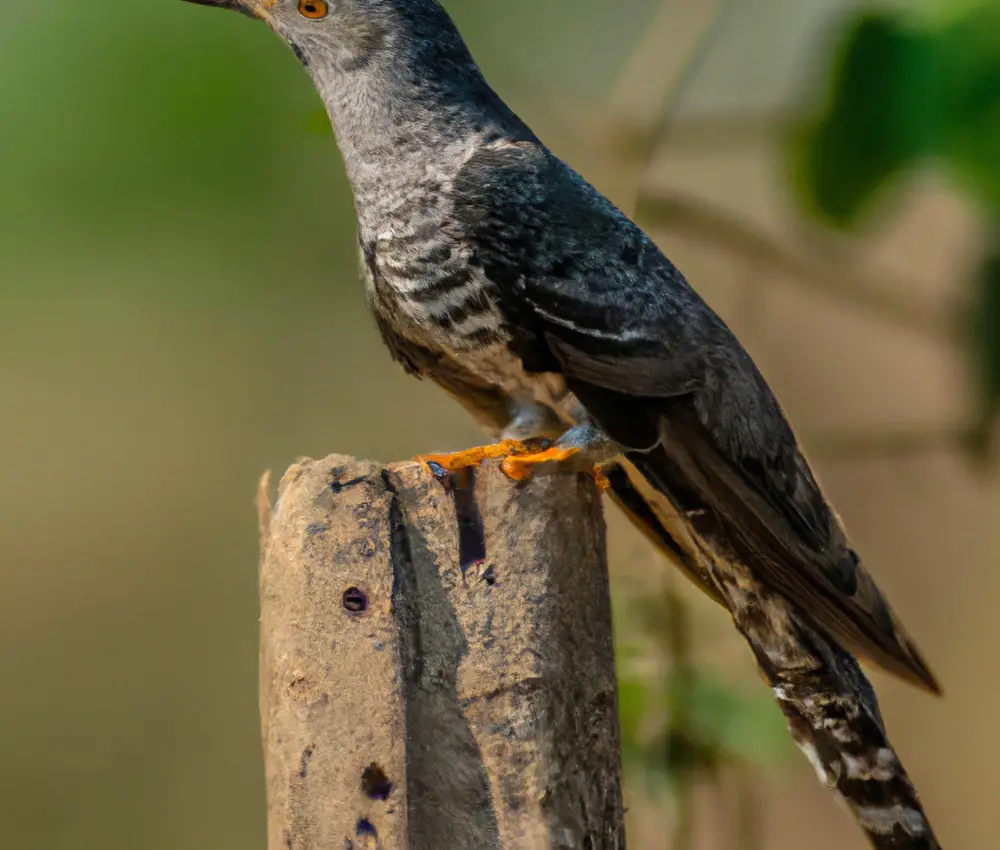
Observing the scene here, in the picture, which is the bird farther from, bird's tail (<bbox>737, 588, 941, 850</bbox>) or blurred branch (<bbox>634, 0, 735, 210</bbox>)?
blurred branch (<bbox>634, 0, 735, 210</bbox>)

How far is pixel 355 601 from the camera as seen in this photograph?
3.04 ft

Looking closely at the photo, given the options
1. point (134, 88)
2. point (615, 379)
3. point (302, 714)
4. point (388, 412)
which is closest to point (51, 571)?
point (388, 412)

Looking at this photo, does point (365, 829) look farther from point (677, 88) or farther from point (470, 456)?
point (677, 88)

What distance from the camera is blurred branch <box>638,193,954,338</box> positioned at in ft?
5.94

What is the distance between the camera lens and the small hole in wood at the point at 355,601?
92 centimetres

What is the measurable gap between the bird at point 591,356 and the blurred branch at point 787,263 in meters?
0.66

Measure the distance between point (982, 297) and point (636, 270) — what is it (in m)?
0.91

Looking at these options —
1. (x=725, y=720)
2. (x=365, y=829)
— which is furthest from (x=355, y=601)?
(x=725, y=720)

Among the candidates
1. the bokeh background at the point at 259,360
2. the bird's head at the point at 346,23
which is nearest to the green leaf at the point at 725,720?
the bokeh background at the point at 259,360

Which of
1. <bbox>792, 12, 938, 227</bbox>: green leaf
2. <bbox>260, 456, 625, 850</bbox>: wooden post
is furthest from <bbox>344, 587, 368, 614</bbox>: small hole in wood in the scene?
<bbox>792, 12, 938, 227</bbox>: green leaf

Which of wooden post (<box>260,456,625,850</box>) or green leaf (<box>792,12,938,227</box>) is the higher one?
green leaf (<box>792,12,938,227</box>)

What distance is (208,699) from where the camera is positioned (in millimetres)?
1908

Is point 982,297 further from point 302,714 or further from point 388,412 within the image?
point 302,714

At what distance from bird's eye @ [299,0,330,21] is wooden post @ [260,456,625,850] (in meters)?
0.55
